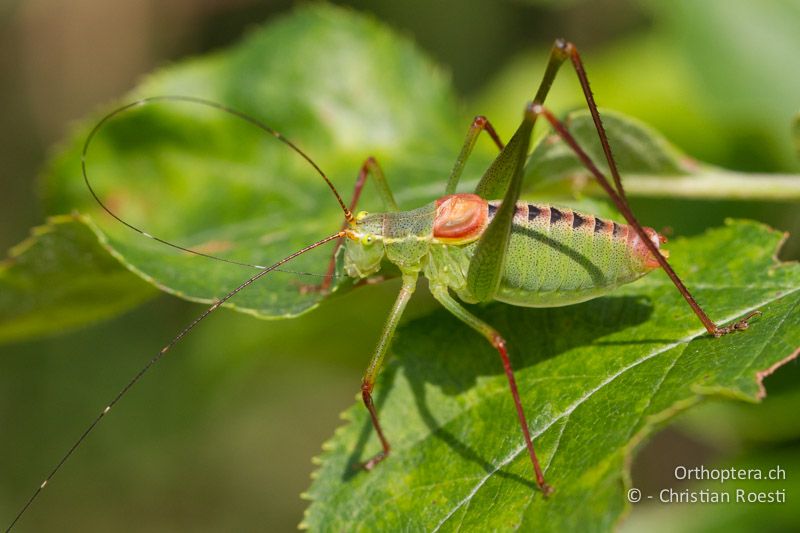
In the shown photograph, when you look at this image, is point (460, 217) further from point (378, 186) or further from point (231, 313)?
point (231, 313)

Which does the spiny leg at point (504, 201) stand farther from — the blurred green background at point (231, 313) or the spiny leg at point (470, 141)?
the blurred green background at point (231, 313)

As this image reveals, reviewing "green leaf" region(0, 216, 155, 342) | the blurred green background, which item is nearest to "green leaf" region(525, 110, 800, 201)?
the blurred green background

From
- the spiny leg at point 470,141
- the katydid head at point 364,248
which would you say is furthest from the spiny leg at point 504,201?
the katydid head at point 364,248

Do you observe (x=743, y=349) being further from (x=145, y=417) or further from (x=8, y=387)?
(x=8, y=387)

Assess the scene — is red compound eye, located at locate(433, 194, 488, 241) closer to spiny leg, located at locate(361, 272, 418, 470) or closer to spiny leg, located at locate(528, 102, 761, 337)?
spiny leg, located at locate(361, 272, 418, 470)

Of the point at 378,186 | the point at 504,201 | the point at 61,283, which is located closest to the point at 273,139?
the point at 378,186
